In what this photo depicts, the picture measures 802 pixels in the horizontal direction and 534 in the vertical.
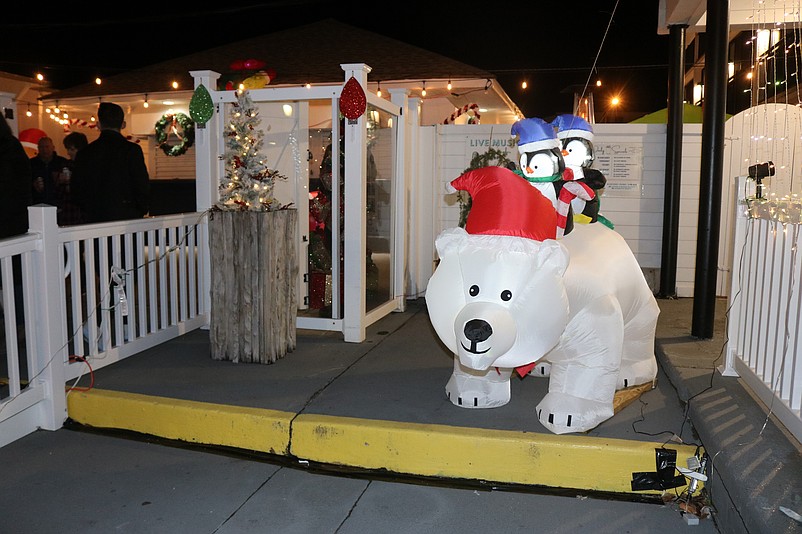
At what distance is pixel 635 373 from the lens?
4.76 metres

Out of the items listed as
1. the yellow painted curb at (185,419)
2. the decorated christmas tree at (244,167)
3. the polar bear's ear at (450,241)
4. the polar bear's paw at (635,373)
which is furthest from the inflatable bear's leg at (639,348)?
the decorated christmas tree at (244,167)

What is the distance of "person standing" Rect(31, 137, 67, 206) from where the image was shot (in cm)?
765

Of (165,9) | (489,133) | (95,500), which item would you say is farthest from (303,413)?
(165,9)

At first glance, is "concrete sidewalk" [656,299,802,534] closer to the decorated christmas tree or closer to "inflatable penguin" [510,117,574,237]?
"inflatable penguin" [510,117,574,237]

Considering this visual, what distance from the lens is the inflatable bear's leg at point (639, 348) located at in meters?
4.64

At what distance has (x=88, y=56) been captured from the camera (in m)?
25.1

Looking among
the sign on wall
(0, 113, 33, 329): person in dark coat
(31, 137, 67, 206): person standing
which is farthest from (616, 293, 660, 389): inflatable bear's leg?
(31, 137, 67, 206): person standing

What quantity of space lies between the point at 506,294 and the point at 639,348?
6.19ft

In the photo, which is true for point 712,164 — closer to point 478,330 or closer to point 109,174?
point 478,330

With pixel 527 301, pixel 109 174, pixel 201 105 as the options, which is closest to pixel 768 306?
pixel 527 301

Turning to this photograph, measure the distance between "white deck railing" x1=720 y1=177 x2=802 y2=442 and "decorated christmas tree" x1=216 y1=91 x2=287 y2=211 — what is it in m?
3.51

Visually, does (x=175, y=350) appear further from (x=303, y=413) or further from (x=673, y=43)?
(x=673, y=43)

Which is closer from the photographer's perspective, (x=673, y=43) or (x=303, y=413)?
(x=303, y=413)

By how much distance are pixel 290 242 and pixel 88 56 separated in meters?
23.7
